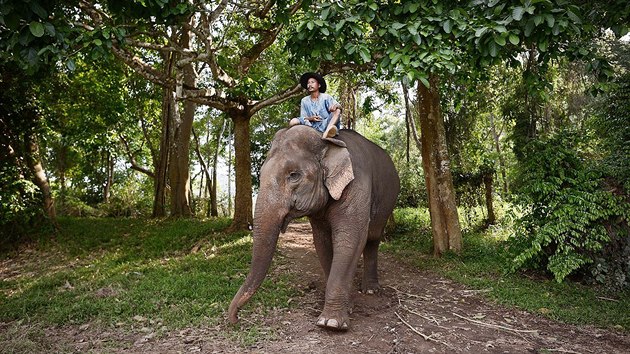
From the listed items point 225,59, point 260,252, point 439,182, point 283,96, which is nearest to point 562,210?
point 439,182

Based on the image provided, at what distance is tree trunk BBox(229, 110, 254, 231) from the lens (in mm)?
10812

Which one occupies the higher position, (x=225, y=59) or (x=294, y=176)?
(x=225, y=59)

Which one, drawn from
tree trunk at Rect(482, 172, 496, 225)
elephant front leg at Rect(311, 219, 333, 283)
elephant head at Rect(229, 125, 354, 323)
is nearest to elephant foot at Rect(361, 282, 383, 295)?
elephant front leg at Rect(311, 219, 333, 283)

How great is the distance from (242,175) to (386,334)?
21.7ft

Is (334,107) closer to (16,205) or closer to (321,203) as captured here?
(321,203)

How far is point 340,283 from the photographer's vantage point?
520cm

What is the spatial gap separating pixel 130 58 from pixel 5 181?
12.8 feet

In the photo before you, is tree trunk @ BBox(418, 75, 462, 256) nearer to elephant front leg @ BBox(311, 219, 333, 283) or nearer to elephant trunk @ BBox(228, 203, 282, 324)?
elephant front leg @ BBox(311, 219, 333, 283)

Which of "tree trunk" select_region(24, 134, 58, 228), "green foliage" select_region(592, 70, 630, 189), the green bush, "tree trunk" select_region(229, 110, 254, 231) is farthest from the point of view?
"tree trunk" select_region(24, 134, 58, 228)

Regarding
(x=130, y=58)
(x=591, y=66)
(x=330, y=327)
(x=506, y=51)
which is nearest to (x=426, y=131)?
(x=506, y=51)

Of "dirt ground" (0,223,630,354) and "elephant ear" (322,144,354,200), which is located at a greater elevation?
"elephant ear" (322,144,354,200)

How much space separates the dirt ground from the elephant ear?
5.46 ft

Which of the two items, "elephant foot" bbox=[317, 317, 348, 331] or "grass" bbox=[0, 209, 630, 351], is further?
"grass" bbox=[0, 209, 630, 351]

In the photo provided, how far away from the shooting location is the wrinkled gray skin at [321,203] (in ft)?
15.9
